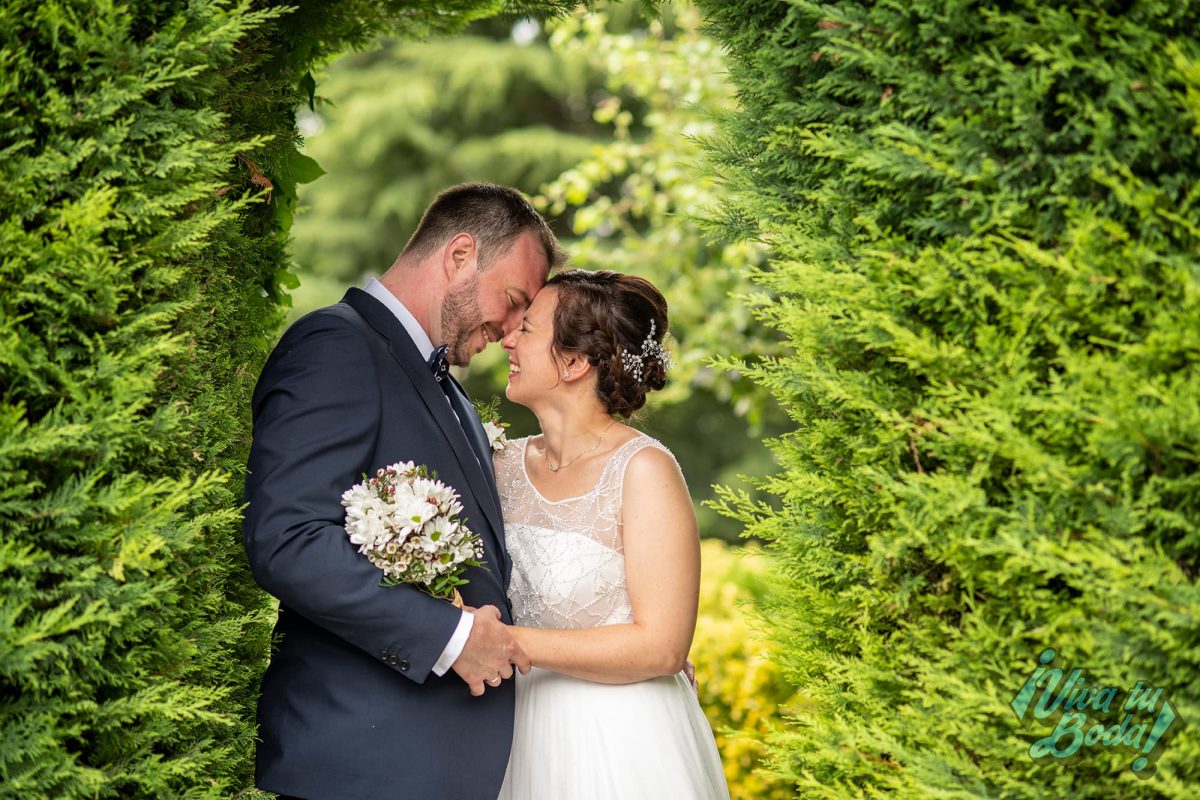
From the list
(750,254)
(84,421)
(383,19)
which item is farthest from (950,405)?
(750,254)

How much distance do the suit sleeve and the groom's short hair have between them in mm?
766

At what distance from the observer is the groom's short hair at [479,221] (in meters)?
3.61

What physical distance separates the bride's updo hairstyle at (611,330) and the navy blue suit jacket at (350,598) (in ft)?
1.88

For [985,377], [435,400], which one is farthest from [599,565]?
[985,377]

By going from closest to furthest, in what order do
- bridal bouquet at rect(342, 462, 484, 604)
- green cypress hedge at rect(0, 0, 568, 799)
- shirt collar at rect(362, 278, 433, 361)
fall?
green cypress hedge at rect(0, 0, 568, 799), bridal bouquet at rect(342, 462, 484, 604), shirt collar at rect(362, 278, 433, 361)

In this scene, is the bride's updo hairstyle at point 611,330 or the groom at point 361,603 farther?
the bride's updo hairstyle at point 611,330

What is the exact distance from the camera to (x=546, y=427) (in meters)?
3.70

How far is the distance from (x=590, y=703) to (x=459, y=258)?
1.51m

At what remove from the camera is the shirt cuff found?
2852 mm

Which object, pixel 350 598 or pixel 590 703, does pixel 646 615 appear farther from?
pixel 350 598

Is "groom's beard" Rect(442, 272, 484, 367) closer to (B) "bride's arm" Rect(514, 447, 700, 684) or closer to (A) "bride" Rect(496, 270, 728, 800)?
(A) "bride" Rect(496, 270, 728, 800)

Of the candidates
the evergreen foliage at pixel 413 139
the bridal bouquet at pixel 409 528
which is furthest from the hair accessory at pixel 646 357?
the evergreen foliage at pixel 413 139
